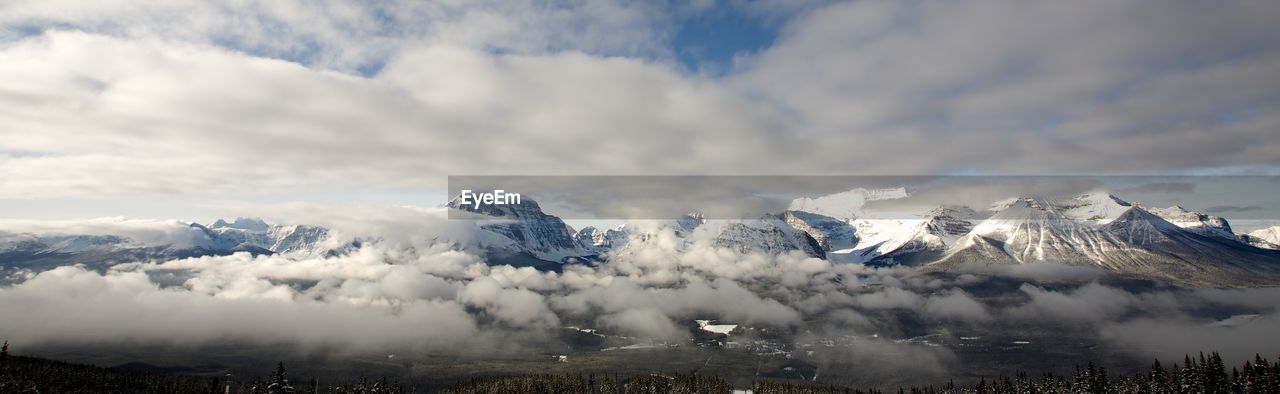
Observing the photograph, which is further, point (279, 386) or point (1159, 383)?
point (1159, 383)

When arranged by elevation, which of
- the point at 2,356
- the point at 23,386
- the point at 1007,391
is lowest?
the point at 1007,391

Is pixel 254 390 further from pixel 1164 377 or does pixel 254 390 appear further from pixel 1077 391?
pixel 1164 377

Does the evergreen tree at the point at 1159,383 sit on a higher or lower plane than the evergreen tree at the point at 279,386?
lower

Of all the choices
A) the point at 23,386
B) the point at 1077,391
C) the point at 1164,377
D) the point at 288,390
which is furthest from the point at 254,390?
the point at 1164,377

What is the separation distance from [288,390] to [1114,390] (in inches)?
8356

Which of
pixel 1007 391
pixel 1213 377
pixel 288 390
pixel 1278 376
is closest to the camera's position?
pixel 288 390

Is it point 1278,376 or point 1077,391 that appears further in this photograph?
point 1077,391

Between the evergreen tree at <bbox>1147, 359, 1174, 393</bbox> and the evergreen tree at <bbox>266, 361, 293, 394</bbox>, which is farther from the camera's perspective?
the evergreen tree at <bbox>1147, 359, 1174, 393</bbox>

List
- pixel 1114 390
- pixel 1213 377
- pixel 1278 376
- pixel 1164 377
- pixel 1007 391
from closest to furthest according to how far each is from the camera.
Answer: pixel 1278 376 → pixel 1213 377 → pixel 1164 377 → pixel 1114 390 → pixel 1007 391

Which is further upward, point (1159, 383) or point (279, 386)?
point (279, 386)

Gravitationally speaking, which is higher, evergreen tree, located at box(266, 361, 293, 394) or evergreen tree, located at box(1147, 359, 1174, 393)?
evergreen tree, located at box(266, 361, 293, 394)

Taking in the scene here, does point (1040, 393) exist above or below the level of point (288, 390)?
below

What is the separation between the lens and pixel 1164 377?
164500 mm

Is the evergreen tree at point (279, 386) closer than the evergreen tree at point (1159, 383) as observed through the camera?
Yes
